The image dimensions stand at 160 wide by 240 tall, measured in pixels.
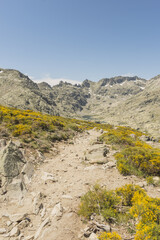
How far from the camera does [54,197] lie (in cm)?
693

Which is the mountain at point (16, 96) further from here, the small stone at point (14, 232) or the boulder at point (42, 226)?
the boulder at point (42, 226)

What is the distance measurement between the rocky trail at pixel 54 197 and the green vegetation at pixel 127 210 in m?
0.73

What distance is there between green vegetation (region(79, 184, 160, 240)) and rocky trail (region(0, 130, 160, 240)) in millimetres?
731

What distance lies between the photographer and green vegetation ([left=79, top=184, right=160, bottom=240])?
4156mm

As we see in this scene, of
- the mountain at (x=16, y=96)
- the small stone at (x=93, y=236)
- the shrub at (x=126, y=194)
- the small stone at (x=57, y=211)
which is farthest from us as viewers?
the mountain at (x=16, y=96)

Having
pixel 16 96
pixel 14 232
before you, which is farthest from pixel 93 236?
pixel 16 96

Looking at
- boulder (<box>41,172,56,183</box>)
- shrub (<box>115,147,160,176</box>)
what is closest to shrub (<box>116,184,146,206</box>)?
shrub (<box>115,147,160,176</box>)

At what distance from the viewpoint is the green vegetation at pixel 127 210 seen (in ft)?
13.6

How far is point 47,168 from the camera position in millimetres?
10234

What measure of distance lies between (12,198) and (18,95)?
16973 centimetres

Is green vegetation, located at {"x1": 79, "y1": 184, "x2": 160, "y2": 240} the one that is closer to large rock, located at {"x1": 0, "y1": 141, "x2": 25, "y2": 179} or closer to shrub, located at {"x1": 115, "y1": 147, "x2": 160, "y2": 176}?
shrub, located at {"x1": 115, "y1": 147, "x2": 160, "y2": 176}

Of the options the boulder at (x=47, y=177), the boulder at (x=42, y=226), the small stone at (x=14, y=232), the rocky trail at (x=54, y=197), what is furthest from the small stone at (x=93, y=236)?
the boulder at (x=47, y=177)

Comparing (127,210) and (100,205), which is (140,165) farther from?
(100,205)

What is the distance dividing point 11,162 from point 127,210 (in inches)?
314
